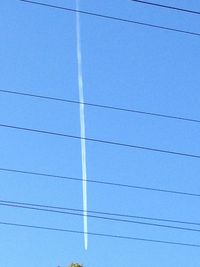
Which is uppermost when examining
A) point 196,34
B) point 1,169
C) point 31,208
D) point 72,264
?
point 72,264

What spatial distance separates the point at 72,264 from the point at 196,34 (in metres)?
19.1

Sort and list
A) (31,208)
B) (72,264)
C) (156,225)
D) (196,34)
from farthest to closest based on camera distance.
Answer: (72,264), (156,225), (31,208), (196,34)

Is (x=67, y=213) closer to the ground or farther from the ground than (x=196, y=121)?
closer to the ground

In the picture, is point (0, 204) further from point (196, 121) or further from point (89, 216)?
point (196, 121)

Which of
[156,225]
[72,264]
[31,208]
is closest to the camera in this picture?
[31,208]

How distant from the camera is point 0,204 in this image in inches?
611

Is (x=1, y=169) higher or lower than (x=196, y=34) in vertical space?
lower

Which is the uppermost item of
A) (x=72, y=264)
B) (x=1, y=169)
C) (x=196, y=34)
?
(x=72, y=264)

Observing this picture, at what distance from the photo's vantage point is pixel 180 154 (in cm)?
1573

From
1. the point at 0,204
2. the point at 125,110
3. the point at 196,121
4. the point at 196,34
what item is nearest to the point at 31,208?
the point at 0,204

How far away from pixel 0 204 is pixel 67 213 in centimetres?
190

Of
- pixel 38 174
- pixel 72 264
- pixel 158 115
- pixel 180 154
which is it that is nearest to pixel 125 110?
pixel 158 115

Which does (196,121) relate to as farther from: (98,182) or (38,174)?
(38,174)

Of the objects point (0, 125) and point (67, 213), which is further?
point (67, 213)
